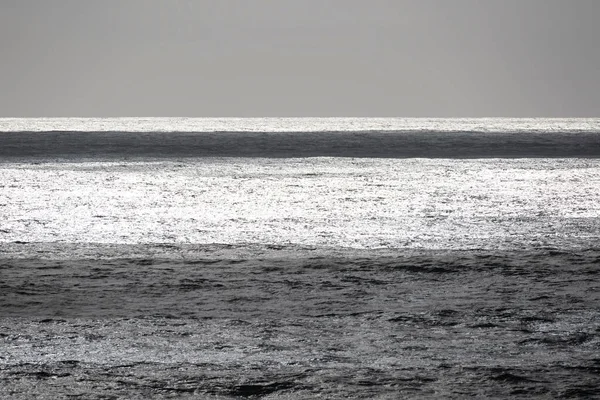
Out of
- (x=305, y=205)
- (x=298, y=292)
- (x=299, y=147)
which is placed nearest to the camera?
(x=298, y=292)

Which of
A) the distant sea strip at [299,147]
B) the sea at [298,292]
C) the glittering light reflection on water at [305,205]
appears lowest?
the distant sea strip at [299,147]

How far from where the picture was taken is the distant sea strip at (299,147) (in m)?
23.7

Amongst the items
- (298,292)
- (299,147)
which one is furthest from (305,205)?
(299,147)

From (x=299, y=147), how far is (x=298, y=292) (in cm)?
2140

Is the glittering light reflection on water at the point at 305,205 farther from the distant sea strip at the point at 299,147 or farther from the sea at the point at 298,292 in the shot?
the distant sea strip at the point at 299,147

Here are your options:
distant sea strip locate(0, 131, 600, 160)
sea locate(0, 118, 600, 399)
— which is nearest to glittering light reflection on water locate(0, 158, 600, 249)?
sea locate(0, 118, 600, 399)

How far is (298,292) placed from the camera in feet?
19.4

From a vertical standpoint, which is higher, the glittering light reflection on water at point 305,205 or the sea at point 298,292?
the sea at point 298,292

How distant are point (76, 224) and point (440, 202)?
14.0 feet

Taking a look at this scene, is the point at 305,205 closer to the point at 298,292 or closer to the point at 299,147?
the point at 298,292

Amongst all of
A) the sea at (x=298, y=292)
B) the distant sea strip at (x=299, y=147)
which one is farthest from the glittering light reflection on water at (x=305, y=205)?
the distant sea strip at (x=299, y=147)

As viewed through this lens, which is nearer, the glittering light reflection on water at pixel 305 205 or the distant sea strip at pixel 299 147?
the glittering light reflection on water at pixel 305 205

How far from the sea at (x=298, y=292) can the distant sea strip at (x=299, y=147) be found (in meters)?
10.1

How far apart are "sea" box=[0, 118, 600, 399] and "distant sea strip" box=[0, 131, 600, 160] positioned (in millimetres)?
10082
